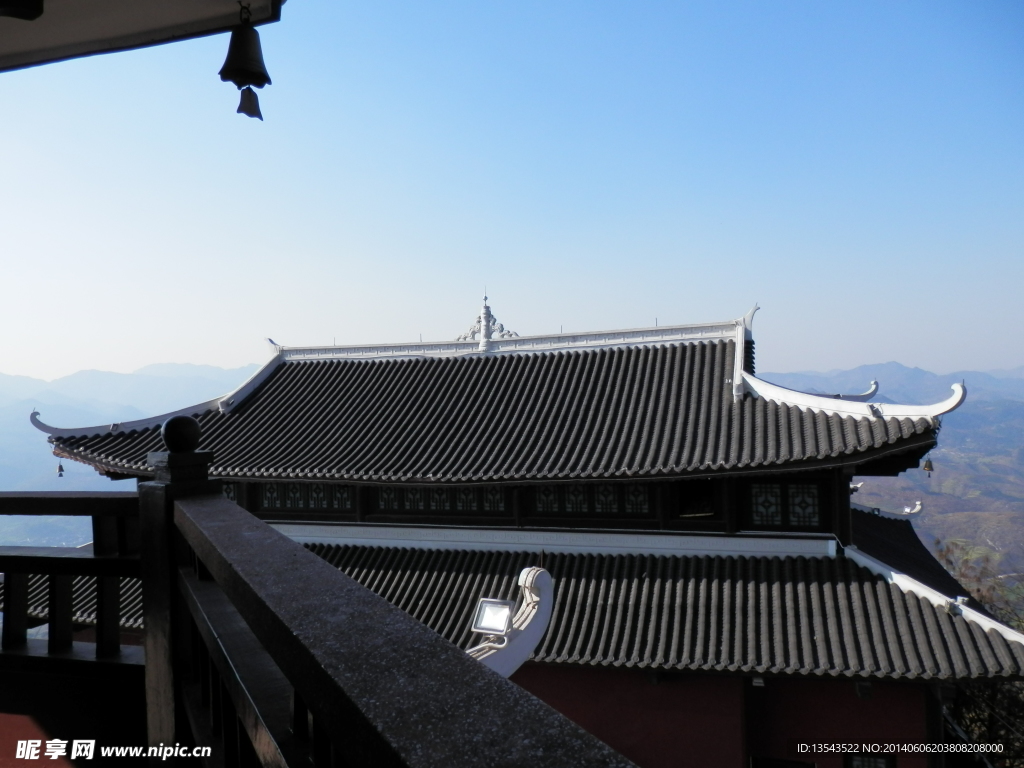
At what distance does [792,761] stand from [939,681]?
1966 mm

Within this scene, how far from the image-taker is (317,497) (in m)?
10.3

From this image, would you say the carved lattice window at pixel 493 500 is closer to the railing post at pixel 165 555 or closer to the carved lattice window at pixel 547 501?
the carved lattice window at pixel 547 501

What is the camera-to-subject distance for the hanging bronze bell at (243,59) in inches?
121

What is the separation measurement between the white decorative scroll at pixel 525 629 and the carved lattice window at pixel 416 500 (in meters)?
2.68

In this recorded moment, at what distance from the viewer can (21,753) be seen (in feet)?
8.79

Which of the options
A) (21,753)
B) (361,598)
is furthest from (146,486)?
(361,598)

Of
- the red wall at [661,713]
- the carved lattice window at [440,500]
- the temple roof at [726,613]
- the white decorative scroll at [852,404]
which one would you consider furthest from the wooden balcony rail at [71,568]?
the white decorative scroll at [852,404]

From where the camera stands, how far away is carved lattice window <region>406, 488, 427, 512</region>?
9.76 metres

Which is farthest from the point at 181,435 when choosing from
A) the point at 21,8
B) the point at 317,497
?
the point at 317,497

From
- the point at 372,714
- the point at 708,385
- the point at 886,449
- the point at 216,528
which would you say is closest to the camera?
the point at 372,714

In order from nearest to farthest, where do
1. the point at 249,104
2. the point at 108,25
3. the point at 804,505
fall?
the point at 108,25
the point at 249,104
the point at 804,505

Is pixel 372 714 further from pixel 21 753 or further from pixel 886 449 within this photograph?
pixel 886 449

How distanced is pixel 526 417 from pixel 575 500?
1.57 m

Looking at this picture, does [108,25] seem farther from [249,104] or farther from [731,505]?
[731,505]
